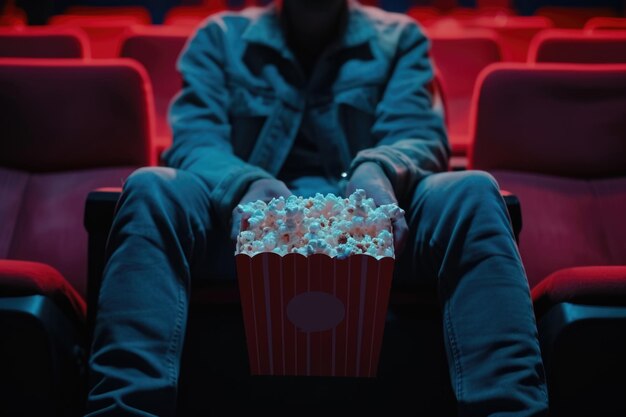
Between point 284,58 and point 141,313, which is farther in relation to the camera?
point 284,58

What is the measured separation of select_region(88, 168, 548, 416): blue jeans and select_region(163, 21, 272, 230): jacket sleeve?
124 millimetres

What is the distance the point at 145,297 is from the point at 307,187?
0.41 metres

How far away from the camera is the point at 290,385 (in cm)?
84

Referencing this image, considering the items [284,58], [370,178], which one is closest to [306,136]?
[284,58]

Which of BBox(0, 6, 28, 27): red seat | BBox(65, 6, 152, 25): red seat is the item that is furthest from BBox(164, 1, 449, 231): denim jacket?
BBox(65, 6, 152, 25): red seat

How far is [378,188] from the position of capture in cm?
83

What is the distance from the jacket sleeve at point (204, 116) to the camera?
3.25 feet

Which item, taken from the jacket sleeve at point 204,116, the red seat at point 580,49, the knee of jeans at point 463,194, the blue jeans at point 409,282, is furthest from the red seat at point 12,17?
the knee of jeans at point 463,194

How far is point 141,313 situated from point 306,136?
0.51 m

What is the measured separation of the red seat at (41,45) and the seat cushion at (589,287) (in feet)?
3.84

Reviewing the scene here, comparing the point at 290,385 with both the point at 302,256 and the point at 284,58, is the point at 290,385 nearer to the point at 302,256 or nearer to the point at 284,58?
the point at 302,256

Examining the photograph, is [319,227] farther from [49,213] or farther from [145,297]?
[49,213]

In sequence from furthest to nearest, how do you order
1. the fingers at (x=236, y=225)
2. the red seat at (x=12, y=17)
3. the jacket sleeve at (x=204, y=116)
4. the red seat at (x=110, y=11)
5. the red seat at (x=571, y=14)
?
the red seat at (x=571, y=14), the red seat at (x=110, y=11), the red seat at (x=12, y=17), the jacket sleeve at (x=204, y=116), the fingers at (x=236, y=225)

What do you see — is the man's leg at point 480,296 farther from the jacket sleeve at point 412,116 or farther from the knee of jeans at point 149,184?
the knee of jeans at point 149,184
